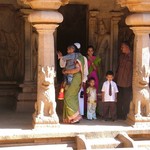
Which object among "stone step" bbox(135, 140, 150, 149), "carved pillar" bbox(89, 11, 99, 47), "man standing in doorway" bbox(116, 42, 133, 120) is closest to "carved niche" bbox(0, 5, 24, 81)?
"carved pillar" bbox(89, 11, 99, 47)

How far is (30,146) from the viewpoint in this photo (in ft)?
26.6

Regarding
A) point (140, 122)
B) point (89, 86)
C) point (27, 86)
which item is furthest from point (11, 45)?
point (140, 122)

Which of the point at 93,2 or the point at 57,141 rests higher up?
the point at 93,2

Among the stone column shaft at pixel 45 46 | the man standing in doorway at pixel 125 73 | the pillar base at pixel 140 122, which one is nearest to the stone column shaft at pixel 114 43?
the man standing in doorway at pixel 125 73

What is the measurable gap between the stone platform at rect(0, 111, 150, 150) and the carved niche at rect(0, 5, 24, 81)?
2.85 m

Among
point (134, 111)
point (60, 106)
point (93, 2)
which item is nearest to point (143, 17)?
point (134, 111)

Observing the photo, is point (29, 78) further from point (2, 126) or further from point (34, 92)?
point (2, 126)

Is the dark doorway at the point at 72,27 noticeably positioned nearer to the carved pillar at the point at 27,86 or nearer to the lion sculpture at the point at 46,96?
the carved pillar at the point at 27,86

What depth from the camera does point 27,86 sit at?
10727 mm

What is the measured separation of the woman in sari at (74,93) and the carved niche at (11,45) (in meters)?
2.73

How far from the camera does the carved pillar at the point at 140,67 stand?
8656mm

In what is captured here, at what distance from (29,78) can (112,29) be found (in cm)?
254

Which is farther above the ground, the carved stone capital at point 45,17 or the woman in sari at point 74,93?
the carved stone capital at point 45,17

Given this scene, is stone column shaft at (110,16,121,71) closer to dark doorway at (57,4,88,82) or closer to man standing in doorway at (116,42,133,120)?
dark doorway at (57,4,88,82)
